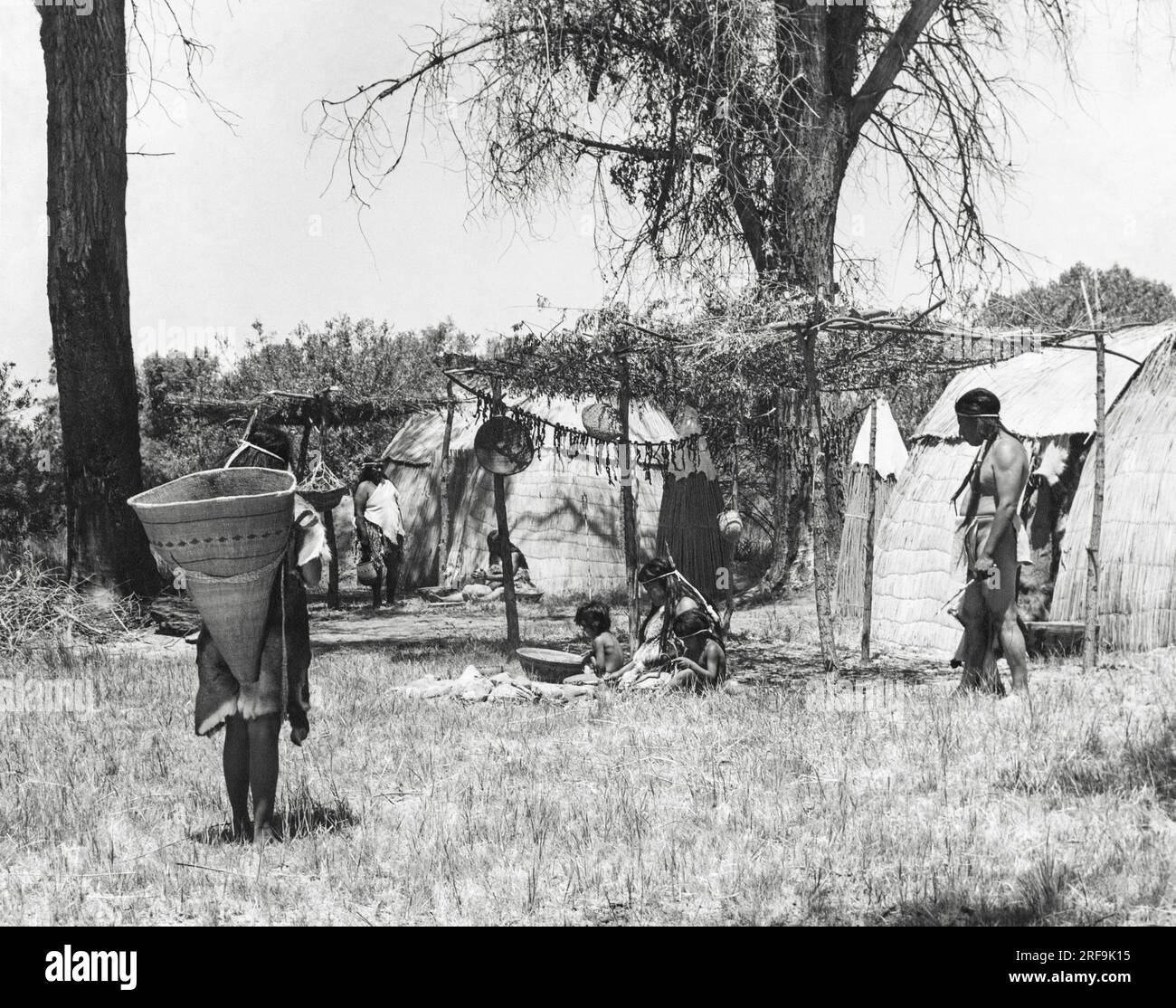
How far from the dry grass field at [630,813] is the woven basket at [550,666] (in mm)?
1258

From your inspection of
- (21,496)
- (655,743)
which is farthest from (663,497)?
(655,743)

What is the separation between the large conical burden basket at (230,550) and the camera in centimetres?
457

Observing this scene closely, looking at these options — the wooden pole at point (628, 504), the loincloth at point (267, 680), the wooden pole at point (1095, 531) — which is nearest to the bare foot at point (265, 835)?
the loincloth at point (267, 680)

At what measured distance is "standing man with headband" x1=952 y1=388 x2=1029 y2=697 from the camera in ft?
23.0

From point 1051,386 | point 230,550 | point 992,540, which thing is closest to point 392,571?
point 1051,386

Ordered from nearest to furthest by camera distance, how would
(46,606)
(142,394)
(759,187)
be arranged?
1. (46,606)
2. (759,187)
3. (142,394)

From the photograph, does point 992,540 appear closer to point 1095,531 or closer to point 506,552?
point 1095,531

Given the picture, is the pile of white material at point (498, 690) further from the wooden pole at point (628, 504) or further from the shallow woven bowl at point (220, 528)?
the shallow woven bowl at point (220, 528)

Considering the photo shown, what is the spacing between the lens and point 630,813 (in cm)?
523

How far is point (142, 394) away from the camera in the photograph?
27234 millimetres

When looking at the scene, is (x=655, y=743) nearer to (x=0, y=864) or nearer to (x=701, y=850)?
(x=701, y=850)

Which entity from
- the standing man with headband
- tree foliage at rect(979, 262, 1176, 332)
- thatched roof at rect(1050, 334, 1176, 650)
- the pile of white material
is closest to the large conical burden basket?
the pile of white material

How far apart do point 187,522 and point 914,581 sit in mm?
8823
